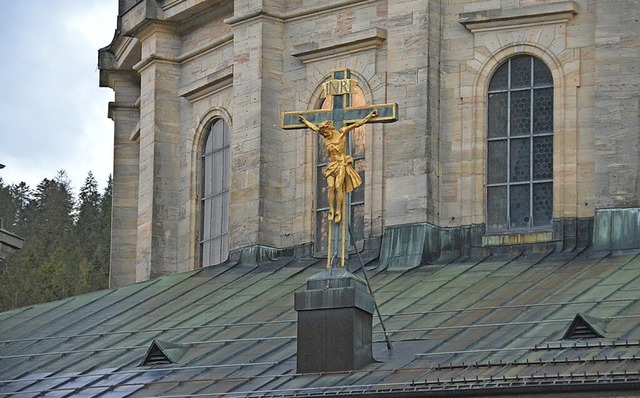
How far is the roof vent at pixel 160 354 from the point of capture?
55.4 metres

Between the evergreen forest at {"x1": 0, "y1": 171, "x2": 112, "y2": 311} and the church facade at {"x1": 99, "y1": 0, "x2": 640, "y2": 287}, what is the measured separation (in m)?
38.6

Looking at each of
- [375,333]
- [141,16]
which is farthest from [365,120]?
[141,16]

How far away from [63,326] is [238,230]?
5.12 meters

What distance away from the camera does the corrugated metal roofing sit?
4938 centimetres

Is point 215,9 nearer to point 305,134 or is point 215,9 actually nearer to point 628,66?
point 305,134

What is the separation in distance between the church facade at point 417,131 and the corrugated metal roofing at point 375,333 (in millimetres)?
1293

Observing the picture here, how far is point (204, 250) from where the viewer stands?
6738 centimetres

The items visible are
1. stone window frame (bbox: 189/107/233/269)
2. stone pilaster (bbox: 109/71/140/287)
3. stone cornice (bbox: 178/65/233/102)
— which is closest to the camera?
stone cornice (bbox: 178/65/233/102)

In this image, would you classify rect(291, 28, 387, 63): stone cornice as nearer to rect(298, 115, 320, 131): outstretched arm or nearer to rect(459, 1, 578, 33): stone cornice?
rect(459, 1, 578, 33): stone cornice

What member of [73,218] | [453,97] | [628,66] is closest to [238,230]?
[453,97]

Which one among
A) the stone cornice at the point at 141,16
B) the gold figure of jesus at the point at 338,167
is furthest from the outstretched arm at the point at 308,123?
the stone cornice at the point at 141,16

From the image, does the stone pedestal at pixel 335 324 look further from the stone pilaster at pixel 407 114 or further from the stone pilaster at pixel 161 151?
the stone pilaster at pixel 161 151

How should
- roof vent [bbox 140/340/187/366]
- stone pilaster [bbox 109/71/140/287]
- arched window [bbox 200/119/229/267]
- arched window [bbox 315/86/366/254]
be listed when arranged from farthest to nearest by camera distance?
1. stone pilaster [bbox 109/71/140/287]
2. arched window [bbox 200/119/229/267]
3. arched window [bbox 315/86/366/254]
4. roof vent [bbox 140/340/187/366]

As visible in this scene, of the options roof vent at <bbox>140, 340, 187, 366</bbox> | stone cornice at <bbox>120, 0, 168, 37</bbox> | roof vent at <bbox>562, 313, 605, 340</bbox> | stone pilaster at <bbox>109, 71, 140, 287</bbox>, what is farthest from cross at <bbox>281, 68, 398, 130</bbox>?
stone pilaster at <bbox>109, 71, 140, 287</bbox>
